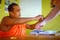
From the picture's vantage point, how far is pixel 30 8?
4.89 ft

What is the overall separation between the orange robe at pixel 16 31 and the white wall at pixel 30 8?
13 centimetres

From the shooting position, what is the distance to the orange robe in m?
1.47

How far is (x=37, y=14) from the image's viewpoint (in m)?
1.48

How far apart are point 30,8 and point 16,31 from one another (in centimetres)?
28

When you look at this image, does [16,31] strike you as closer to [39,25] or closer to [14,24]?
[14,24]

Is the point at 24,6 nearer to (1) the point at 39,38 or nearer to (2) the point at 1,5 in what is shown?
(2) the point at 1,5

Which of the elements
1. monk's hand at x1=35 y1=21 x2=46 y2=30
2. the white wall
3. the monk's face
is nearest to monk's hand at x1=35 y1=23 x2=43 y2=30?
monk's hand at x1=35 y1=21 x2=46 y2=30

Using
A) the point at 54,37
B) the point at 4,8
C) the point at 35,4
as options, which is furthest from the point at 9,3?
the point at 54,37

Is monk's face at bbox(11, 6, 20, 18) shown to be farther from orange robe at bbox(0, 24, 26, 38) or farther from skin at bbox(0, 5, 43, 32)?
orange robe at bbox(0, 24, 26, 38)

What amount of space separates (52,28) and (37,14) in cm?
21

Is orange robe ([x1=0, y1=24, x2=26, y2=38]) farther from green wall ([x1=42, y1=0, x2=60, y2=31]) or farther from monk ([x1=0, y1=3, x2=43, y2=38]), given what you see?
green wall ([x1=42, y1=0, x2=60, y2=31])

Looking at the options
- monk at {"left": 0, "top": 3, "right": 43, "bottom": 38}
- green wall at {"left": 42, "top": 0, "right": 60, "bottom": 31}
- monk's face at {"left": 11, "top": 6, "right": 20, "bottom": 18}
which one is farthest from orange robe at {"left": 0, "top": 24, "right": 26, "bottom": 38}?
green wall at {"left": 42, "top": 0, "right": 60, "bottom": 31}

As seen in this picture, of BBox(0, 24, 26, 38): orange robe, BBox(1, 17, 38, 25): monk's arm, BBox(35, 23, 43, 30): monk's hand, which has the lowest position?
BBox(0, 24, 26, 38): orange robe

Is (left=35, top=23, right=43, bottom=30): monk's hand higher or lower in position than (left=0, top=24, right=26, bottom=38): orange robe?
higher
